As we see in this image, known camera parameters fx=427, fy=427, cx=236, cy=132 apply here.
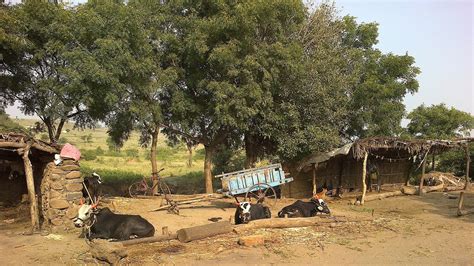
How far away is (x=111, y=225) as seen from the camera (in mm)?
9406

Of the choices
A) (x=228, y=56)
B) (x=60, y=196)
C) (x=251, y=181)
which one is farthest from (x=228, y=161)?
(x=60, y=196)

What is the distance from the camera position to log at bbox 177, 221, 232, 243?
9.17 m

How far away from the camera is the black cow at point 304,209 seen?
11.3 meters

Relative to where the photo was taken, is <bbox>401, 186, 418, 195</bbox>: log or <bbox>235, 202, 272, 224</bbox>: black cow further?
<bbox>401, 186, 418, 195</bbox>: log

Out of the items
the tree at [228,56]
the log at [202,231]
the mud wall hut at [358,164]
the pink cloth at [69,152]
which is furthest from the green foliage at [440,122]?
the pink cloth at [69,152]

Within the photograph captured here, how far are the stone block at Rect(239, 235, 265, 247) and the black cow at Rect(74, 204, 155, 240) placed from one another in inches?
82.6

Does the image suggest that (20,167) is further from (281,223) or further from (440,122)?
(440,122)

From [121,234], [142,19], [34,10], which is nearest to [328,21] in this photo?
[142,19]

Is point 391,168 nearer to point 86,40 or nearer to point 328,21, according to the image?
point 328,21

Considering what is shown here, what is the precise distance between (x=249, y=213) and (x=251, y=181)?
2.84m

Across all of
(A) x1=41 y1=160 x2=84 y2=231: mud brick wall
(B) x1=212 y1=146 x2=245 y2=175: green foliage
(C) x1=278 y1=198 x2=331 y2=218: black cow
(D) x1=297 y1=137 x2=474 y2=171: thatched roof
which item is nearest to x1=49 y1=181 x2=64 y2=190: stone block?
(A) x1=41 y1=160 x2=84 y2=231: mud brick wall

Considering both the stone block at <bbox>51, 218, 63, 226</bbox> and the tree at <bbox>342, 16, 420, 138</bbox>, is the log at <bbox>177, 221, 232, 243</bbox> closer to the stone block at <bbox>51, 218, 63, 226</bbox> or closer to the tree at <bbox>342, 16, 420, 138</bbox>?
the stone block at <bbox>51, 218, 63, 226</bbox>

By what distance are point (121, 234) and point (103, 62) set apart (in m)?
7.02

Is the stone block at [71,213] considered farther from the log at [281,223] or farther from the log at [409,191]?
the log at [409,191]
